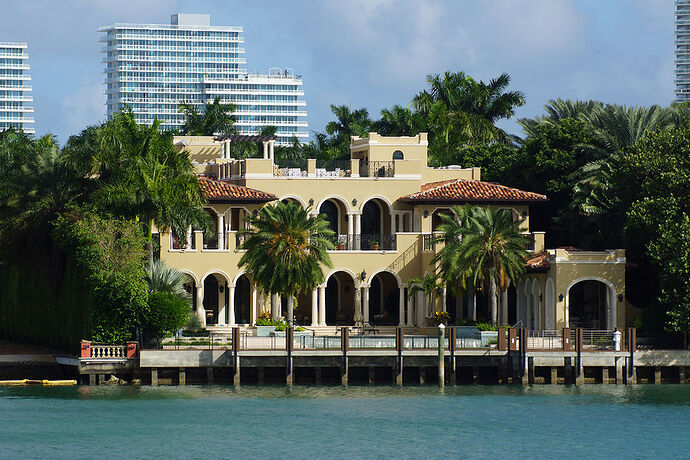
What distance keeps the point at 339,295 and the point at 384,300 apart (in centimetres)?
258

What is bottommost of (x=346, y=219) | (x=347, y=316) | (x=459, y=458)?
(x=459, y=458)

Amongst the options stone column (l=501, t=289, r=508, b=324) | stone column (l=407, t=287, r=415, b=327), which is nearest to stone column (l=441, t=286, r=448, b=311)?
stone column (l=407, t=287, r=415, b=327)

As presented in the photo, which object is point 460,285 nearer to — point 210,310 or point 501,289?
point 501,289

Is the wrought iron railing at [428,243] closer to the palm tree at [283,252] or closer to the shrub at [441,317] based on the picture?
the shrub at [441,317]

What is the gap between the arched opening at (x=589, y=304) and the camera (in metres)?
78.6

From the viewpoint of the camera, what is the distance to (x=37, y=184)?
74.8 m

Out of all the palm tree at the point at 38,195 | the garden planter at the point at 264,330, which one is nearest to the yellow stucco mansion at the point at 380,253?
the garden planter at the point at 264,330

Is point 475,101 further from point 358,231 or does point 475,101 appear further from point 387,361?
point 387,361

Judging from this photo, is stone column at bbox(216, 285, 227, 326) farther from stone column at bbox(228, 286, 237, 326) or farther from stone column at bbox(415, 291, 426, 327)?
stone column at bbox(415, 291, 426, 327)

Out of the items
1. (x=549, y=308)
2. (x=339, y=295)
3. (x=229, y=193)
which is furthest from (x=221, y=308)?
(x=549, y=308)

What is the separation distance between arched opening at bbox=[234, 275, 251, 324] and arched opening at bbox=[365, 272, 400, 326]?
23.8ft

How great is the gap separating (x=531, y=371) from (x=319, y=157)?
48.1 metres

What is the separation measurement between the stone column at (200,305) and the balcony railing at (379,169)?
40.6ft

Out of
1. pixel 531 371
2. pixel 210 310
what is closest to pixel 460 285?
pixel 531 371
